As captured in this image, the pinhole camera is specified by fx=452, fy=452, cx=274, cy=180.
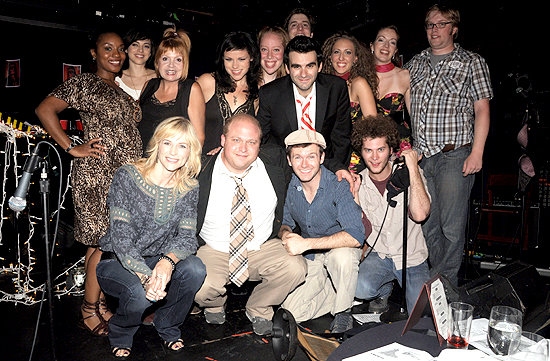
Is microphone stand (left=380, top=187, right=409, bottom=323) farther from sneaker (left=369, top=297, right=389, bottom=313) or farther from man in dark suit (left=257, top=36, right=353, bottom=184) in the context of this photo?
man in dark suit (left=257, top=36, right=353, bottom=184)

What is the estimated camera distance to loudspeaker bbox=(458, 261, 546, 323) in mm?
2187

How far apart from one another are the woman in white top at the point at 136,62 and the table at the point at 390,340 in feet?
8.18

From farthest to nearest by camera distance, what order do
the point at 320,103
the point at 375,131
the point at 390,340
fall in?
the point at 320,103 < the point at 375,131 < the point at 390,340

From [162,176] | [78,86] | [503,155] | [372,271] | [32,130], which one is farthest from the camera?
[503,155]

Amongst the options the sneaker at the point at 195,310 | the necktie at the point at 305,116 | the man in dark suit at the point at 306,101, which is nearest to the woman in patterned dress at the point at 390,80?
Result: the man in dark suit at the point at 306,101

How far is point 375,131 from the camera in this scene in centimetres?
319

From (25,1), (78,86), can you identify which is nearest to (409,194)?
(78,86)

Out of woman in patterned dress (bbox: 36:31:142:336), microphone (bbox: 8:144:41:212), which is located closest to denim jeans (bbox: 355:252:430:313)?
woman in patterned dress (bbox: 36:31:142:336)

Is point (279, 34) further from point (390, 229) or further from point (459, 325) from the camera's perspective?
point (459, 325)

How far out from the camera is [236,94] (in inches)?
141

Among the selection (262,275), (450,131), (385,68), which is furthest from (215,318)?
(385,68)

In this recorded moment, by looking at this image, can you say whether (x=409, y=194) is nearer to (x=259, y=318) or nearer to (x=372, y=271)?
(x=372, y=271)

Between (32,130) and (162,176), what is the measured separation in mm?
2575

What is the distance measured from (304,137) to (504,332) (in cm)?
182
